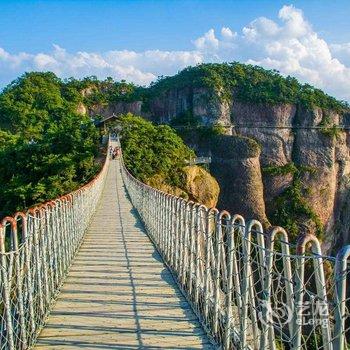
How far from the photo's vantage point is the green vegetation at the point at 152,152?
27984 millimetres

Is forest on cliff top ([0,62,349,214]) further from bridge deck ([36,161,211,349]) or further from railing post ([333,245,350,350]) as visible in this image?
railing post ([333,245,350,350])

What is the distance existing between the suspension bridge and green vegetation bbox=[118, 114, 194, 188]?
19148 millimetres

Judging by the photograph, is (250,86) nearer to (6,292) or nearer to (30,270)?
(30,270)

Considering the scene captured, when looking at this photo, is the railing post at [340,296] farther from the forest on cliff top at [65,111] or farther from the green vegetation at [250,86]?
the green vegetation at [250,86]

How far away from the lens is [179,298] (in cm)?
625

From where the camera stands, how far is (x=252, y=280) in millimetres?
3959

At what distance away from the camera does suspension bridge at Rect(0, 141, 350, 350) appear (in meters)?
3.03

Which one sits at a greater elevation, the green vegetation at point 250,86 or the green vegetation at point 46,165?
the green vegetation at point 250,86

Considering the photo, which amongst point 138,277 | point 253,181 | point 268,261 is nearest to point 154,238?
point 138,277

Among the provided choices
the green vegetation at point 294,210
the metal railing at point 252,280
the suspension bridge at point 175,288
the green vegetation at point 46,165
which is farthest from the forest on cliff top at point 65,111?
the metal railing at point 252,280

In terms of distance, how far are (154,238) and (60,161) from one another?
16673 millimetres

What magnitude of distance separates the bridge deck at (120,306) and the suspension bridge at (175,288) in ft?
0.05

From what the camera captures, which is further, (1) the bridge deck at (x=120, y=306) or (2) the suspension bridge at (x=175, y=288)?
(1) the bridge deck at (x=120, y=306)

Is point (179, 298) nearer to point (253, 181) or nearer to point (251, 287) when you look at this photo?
point (251, 287)
